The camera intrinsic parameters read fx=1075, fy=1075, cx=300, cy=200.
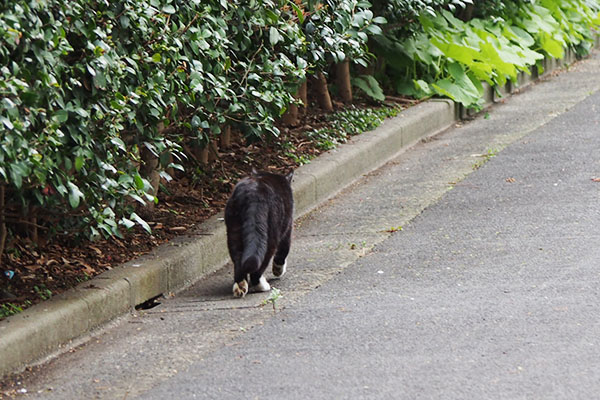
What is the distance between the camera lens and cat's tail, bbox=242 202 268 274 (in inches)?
235

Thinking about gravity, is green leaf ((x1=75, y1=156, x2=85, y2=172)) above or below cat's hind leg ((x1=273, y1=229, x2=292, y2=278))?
above

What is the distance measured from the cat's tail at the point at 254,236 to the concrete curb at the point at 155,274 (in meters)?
0.64

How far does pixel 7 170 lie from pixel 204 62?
2263mm

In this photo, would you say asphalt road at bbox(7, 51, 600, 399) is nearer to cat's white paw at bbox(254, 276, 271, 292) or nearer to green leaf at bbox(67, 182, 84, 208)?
cat's white paw at bbox(254, 276, 271, 292)

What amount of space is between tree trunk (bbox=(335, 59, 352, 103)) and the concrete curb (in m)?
0.88

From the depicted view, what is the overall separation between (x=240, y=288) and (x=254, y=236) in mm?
363

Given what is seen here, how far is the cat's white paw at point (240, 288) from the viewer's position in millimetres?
6227

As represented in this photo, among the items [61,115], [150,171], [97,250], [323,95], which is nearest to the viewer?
[61,115]

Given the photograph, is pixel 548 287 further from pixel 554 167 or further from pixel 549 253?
pixel 554 167

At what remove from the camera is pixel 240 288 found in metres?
6.23

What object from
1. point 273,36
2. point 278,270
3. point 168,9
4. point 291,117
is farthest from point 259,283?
point 291,117

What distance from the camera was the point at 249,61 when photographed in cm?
746

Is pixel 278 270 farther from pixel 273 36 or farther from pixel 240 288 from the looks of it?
pixel 273 36

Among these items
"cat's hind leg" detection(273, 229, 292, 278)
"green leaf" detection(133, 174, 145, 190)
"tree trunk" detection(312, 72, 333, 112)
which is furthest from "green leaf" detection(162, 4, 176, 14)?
"tree trunk" detection(312, 72, 333, 112)
